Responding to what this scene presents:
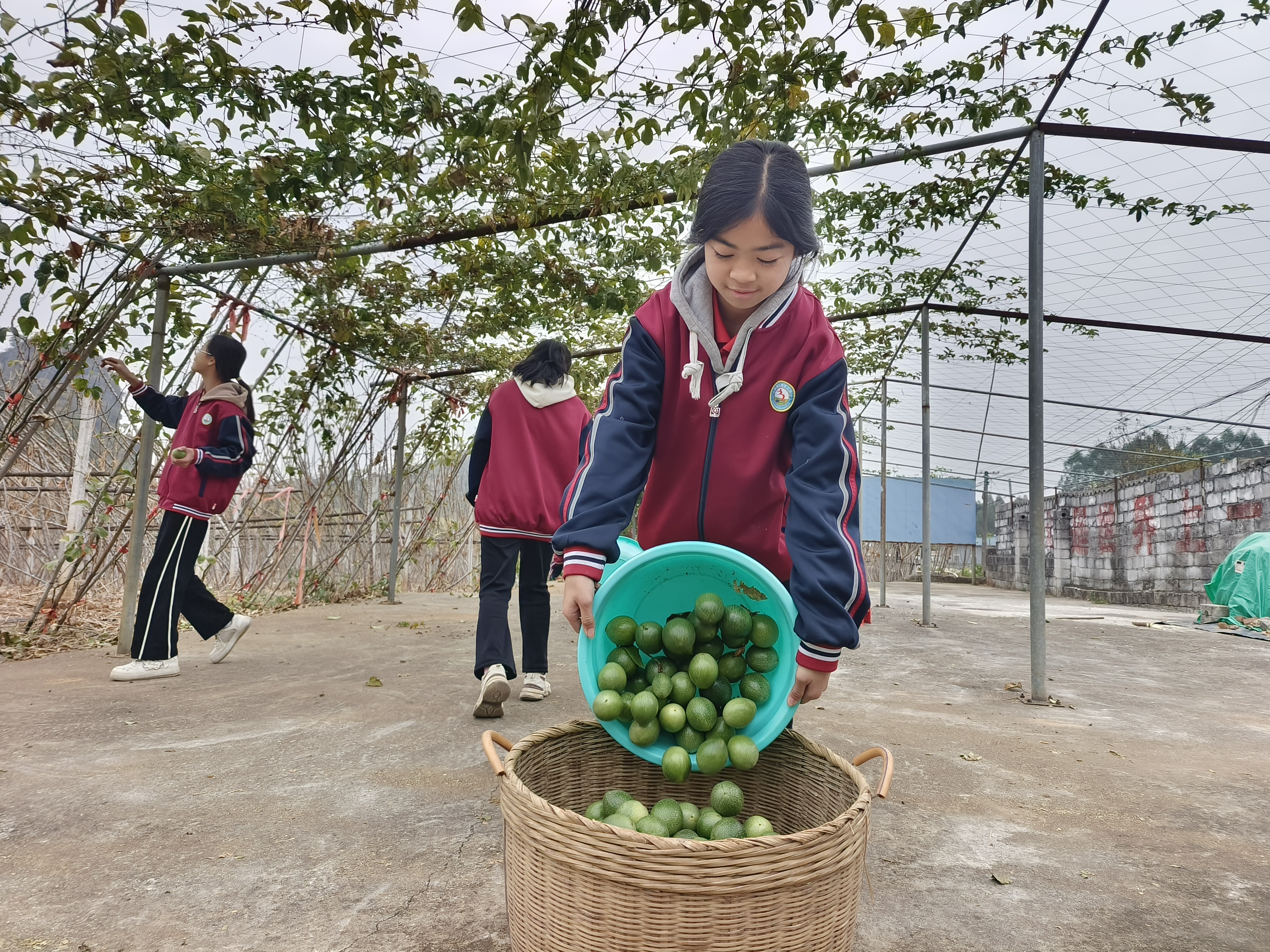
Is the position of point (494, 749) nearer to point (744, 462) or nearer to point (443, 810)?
point (744, 462)

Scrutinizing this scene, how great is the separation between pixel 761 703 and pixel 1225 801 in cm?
198

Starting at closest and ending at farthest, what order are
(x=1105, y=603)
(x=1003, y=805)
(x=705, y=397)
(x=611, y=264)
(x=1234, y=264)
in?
(x=705, y=397), (x=1003, y=805), (x=1234, y=264), (x=611, y=264), (x=1105, y=603)

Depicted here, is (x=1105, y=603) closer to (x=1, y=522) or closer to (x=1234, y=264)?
(x=1234, y=264)

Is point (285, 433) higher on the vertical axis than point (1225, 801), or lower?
higher

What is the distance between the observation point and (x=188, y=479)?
3.95 meters

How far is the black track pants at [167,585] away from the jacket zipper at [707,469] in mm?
3191

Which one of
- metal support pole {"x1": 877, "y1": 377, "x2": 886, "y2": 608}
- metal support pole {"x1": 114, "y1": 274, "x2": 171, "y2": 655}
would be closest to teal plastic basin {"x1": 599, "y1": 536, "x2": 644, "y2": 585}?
metal support pole {"x1": 114, "y1": 274, "x2": 171, "y2": 655}

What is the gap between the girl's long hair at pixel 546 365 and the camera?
3.56 meters

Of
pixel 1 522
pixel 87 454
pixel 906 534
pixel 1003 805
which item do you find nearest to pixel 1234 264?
pixel 1003 805

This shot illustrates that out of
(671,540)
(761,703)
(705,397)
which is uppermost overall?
(705,397)

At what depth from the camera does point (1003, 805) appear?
243 cm

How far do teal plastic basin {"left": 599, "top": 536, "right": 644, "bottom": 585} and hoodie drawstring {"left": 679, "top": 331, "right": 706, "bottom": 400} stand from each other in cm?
37

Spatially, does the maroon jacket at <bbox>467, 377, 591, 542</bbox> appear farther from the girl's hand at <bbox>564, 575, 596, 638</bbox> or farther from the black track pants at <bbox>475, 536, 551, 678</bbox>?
the girl's hand at <bbox>564, 575, 596, 638</bbox>

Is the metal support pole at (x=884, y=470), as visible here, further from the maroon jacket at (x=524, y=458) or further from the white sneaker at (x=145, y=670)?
the white sneaker at (x=145, y=670)
